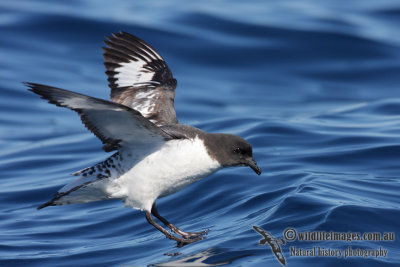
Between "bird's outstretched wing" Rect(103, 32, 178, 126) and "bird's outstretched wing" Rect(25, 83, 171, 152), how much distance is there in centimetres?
117

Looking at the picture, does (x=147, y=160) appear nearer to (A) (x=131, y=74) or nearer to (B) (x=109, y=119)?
(B) (x=109, y=119)

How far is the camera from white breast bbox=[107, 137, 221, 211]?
5.65 m

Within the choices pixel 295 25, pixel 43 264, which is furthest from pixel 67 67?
pixel 43 264

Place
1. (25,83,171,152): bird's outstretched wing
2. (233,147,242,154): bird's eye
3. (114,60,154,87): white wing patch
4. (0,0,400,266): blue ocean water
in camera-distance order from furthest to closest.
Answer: (114,60,154,87): white wing patch, (0,0,400,266): blue ocean water, (233,147,242,154): bird's eye, (25,83,171,152): bird's outstretched wing

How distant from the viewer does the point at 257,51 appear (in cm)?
1563

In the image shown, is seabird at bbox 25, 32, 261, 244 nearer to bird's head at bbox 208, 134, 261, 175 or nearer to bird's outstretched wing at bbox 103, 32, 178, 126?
bird's head at bbox 208, 134, 261, 175

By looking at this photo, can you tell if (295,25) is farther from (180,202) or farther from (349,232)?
(349,232)

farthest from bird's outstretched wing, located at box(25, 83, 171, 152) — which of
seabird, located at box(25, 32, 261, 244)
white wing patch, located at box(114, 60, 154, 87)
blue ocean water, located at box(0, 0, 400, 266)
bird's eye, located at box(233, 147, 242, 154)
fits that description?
white wing patch, located at box(114, 60, 154, 87)

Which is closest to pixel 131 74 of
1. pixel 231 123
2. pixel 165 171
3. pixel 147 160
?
pixel 147 160

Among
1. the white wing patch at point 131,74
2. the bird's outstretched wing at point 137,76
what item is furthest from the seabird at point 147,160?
the white wing patch at point 131,74

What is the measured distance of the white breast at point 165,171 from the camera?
18.5 feet

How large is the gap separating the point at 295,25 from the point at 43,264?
12142mm

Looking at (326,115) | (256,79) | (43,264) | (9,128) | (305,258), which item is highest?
(256,79)

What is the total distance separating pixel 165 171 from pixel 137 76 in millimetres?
1931
